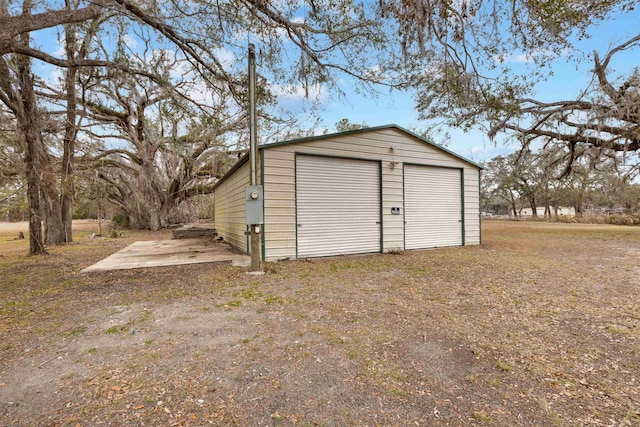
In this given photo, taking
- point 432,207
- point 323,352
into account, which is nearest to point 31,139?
point 323,352

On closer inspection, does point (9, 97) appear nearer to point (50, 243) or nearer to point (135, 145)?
point (50, 243)

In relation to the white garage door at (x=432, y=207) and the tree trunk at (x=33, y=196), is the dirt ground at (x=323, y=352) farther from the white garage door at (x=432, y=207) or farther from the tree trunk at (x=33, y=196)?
the white garage door at (x=432, y=207)

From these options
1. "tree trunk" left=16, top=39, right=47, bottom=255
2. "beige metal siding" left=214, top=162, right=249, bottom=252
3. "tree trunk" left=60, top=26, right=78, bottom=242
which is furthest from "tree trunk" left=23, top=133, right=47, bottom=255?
"beige metal siding" left=214, top=162, right=249, bottom=252

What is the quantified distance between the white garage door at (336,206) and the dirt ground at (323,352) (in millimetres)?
2553

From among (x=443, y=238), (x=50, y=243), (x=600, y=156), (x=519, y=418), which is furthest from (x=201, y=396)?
(x=600, y=156)

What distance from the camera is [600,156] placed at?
12.0 meters

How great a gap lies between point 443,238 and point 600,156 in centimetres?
848

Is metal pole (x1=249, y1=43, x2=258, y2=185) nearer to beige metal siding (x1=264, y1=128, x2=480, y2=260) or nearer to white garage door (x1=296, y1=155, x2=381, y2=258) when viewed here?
beige metal siding (x1=264, y1=128, x2=480, y2=260)

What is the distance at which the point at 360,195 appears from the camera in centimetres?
795

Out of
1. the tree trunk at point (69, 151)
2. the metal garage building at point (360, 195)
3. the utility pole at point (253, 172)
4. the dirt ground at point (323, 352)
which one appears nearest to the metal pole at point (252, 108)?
the utility pole at point (253, 172)

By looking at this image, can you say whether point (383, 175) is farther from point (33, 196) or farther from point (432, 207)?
point (33, 196)

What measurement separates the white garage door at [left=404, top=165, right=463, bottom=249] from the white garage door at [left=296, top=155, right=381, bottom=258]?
1148 mm

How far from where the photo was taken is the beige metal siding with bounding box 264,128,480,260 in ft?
22.5

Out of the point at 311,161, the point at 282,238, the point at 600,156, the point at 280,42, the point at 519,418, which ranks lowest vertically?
the point at 519,418
